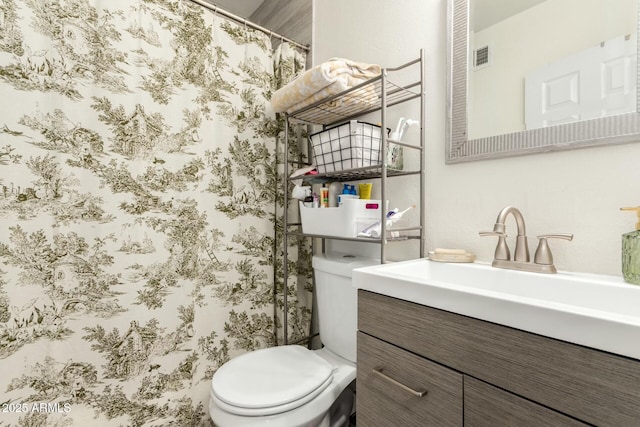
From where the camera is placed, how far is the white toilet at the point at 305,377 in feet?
2.78

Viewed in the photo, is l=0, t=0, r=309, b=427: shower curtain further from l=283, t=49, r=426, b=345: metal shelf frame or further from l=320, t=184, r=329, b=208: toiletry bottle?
l=320, t=184, r=329, b=208: toiletry bottle

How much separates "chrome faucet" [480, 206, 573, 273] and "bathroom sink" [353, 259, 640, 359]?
24 mm

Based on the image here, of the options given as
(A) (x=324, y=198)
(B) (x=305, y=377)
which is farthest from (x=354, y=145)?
(B) (x=305, y=377)

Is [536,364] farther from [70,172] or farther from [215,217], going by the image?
[70,172]

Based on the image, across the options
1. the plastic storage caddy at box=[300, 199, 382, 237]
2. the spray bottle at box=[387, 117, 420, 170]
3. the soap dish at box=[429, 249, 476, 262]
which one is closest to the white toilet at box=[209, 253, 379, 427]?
the plastic storage caddy at box=[300, 199, 382, 237]

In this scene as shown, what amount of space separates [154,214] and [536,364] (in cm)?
127

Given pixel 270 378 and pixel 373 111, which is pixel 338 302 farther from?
pixel 373 111

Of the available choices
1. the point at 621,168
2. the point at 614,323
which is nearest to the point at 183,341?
the point at 614,323

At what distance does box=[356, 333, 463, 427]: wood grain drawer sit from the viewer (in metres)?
0.57

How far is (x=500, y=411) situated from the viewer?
0.50 meters

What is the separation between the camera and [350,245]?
4.60ft

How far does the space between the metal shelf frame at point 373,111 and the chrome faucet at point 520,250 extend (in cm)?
28

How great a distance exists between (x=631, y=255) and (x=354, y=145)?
76cm

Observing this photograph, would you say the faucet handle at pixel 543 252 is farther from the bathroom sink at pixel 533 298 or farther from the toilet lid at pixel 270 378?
the toilet lid at pixel 270 378
